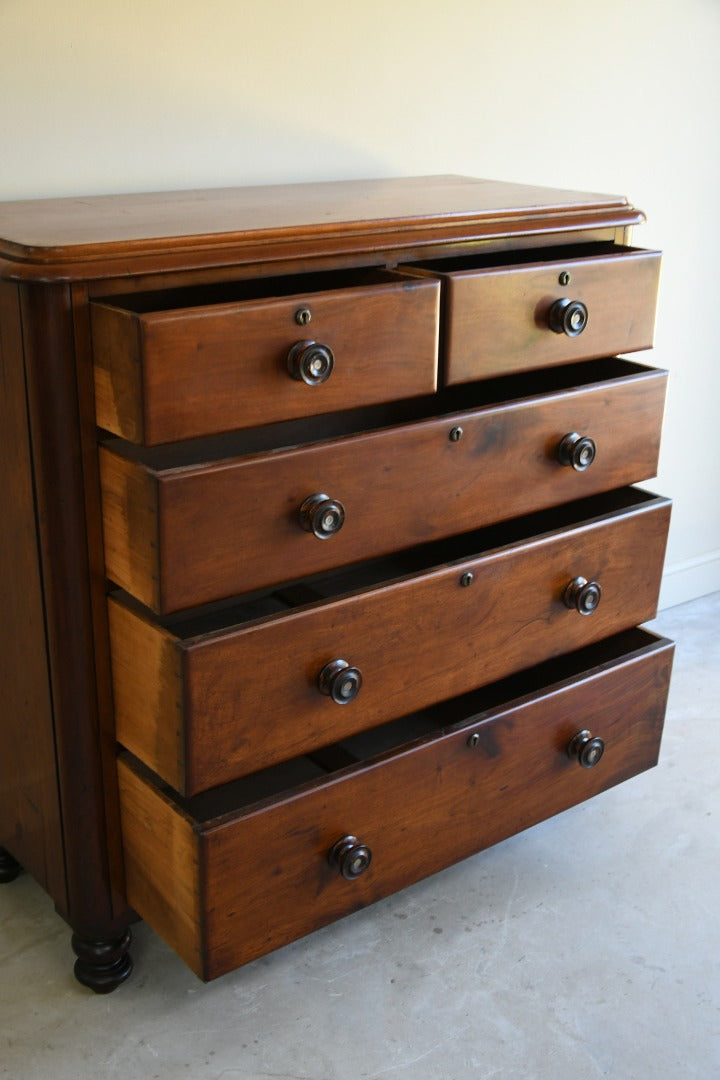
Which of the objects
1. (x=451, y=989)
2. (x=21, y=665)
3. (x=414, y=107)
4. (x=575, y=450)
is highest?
(x=414, y=107)

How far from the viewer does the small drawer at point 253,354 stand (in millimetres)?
1347

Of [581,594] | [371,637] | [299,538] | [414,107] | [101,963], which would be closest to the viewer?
[299,538]

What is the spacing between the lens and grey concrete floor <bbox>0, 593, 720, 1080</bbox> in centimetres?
163

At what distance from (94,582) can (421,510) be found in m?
0.43

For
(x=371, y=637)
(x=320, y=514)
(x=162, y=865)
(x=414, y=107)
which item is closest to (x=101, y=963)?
(x=162, y=865)

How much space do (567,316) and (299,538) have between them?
510 mm

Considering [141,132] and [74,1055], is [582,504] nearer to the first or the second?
[141,132]

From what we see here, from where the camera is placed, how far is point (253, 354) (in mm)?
1412

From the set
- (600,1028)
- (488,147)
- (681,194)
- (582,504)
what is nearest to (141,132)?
(488,147)

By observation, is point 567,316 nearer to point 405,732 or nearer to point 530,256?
point 530,256

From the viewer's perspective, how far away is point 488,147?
2.29 m

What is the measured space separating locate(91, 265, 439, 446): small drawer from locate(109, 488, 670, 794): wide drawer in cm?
25

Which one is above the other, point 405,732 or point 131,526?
point 131,526

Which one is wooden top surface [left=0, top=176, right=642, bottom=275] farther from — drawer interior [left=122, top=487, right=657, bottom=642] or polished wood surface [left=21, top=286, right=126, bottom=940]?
drawer interior [left=122, top=487, right=657, bottom=642]
